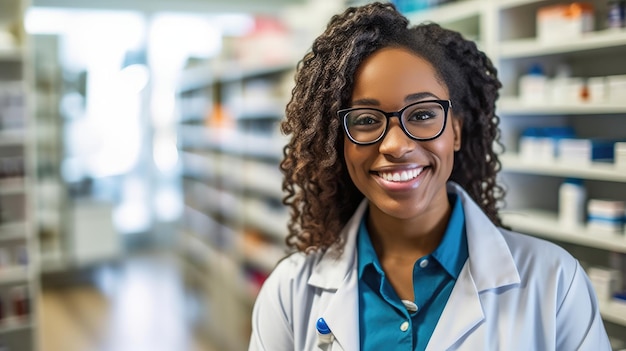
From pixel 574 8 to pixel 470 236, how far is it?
1.01 metres

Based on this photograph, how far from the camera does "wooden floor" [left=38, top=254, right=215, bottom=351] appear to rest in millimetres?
4523

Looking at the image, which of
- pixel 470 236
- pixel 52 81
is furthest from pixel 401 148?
pixel 52 81

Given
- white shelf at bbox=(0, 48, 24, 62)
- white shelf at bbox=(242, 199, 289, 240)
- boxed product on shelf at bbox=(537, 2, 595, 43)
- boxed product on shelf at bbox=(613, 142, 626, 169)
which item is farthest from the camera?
white shelf at bbox=(242, 199, 289, 240)

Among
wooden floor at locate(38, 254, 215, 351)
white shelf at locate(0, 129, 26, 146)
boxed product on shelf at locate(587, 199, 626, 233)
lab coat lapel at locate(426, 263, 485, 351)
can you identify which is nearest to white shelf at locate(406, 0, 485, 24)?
boxed product on shelf at locate(587, 199, 626, 233)

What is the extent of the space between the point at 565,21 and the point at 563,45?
3.3 inches

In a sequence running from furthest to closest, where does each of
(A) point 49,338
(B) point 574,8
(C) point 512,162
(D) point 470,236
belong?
(A) point 49,338
(C) point 512,162
(B) point 574,8
(D) point 470,236

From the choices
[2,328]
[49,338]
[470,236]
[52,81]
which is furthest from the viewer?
[52,81]

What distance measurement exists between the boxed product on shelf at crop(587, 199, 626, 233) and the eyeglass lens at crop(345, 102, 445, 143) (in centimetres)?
90

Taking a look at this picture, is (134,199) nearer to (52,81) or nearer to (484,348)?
(52,81)

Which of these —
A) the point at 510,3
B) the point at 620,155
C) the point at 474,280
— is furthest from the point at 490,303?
the point at 510,3

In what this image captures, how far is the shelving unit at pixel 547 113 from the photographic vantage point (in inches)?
70.2

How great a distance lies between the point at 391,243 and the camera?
1347 millimetres

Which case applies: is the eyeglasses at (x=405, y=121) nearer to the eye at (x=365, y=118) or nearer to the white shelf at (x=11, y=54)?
the eye at (x=365, y=118)

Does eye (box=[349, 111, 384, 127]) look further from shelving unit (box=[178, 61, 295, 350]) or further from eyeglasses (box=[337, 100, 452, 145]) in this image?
shelving unit (box=[178, 61, 295, 350])
